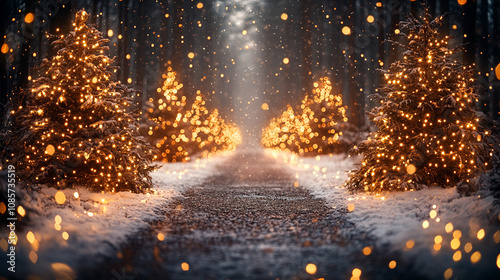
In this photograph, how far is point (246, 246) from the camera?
5.52m

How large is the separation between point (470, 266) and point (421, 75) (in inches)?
258

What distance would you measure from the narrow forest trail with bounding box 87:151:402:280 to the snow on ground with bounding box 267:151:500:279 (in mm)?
390

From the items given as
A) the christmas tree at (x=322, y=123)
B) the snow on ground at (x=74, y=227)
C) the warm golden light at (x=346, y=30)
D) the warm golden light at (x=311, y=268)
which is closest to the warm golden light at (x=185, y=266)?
the snow on ground at (x=74, y=227)

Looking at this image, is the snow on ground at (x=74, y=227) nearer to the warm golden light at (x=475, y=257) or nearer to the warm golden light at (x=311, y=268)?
the warm golden light at (x=311, y=268)

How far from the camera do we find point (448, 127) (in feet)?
29.7

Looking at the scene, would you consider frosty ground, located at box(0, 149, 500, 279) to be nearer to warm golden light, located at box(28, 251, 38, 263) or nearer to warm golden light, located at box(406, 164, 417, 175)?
warm golden light, located at box(28, 251, 38, 263)

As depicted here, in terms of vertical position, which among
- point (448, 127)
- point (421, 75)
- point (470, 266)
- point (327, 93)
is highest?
point (327, 93)

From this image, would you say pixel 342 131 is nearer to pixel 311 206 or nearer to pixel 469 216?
pixel 311 206

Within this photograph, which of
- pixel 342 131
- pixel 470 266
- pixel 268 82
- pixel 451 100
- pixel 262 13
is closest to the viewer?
pixel 470 266

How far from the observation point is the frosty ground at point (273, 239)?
171 inches

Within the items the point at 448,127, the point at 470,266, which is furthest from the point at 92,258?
the point at 448,127

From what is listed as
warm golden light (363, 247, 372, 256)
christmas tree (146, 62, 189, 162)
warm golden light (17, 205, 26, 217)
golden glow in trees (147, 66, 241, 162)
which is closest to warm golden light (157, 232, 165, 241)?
warm golden light (17, 205, 26, 217)

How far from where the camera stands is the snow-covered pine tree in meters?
9.12

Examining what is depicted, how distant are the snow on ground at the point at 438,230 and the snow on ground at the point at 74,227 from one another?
13.5 ft
